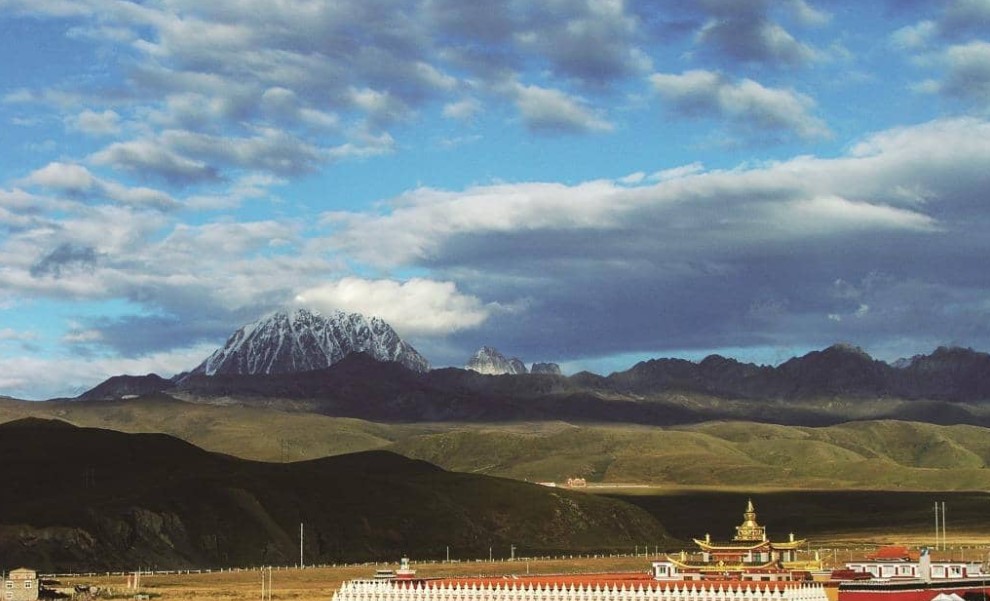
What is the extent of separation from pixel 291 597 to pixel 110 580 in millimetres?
40692

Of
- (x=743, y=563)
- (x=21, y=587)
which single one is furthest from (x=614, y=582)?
(x=21, y=587)

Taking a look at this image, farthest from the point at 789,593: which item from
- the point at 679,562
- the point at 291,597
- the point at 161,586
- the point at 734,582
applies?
the point at 161,586

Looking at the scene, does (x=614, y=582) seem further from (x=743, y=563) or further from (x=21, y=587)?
(x=21, y=587)

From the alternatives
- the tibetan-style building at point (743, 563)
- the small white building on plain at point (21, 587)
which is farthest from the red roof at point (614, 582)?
the small white building on plain at point (21, 587)

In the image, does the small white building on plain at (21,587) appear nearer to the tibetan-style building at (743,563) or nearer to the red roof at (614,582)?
the red roof at (614,582)

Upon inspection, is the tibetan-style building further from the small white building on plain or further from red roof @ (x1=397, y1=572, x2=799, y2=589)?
the small white building on plain

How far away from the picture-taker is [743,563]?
95.8m

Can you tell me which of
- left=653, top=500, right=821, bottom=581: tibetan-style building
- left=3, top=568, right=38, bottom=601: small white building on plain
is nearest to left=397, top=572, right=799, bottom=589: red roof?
→ left=653, top=500, right=821, bottom=581: tibetan-style building

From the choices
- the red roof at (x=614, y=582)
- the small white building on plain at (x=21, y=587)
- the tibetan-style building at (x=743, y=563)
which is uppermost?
the tibetan-style building at (x=743, y=563)

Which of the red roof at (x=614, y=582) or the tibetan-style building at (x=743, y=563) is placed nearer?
the red roof at (x=614, y=582)

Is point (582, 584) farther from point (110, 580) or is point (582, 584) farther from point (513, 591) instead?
point (110, 580)

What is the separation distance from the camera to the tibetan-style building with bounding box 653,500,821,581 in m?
95.0

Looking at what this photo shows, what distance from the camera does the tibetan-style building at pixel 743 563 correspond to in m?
95.0

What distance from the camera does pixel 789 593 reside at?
84188 millimetres
